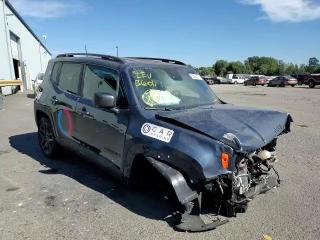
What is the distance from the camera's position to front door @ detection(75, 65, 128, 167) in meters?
4.87

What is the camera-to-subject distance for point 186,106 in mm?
5109

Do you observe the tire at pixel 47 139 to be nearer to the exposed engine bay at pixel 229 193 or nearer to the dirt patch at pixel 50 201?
the dirt patch at pixel 50 201

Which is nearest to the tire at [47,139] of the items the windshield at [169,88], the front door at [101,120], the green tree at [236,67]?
the front door at [101,120]

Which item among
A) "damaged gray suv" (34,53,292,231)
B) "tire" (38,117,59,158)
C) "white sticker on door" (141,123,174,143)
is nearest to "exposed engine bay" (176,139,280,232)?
"damaged gray suv" (34,53,292,231)

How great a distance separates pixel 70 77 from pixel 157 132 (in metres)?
2.70

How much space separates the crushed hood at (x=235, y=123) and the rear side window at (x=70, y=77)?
2.11 metres

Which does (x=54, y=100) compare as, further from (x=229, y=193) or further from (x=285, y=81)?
(x=285, y=81)

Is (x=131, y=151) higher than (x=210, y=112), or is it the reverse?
(x=210, y=112)

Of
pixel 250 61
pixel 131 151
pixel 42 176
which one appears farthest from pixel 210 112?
pixel 250 61

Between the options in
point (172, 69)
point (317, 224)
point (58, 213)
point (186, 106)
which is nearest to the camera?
point (317, 224)

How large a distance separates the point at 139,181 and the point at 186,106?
1.20 meters

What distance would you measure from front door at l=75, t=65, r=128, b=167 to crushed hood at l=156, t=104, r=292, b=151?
2.18ft

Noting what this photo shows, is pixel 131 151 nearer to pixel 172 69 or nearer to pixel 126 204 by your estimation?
pixel 126 204

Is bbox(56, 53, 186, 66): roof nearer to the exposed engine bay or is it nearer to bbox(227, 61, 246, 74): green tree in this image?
the exposed engine bay
